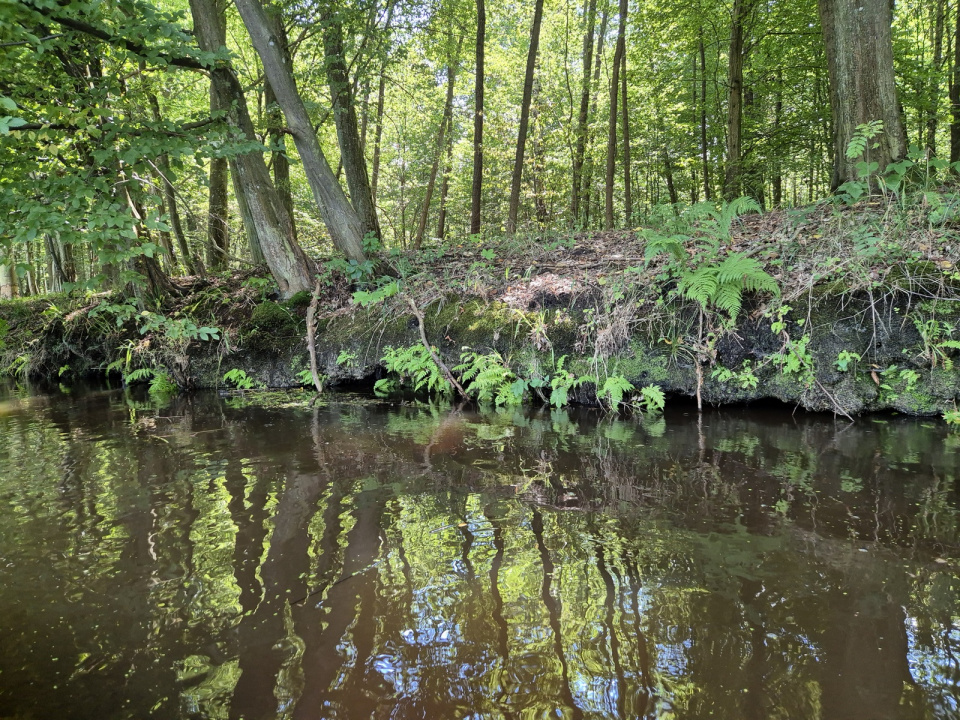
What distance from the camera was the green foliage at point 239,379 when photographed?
8.02 m

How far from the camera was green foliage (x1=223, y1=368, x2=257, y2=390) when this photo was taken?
8016 millimetres

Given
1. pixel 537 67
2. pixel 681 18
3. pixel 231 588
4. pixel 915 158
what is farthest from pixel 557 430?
pixel 537 67

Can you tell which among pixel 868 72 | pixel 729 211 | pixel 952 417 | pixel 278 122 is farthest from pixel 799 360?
pixel 278 122

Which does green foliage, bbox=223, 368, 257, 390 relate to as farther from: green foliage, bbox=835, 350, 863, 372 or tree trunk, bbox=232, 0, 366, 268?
green foliage, bbox=835, 350, 863, 372

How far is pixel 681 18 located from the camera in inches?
438

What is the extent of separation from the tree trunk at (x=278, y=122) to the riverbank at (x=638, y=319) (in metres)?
1.99

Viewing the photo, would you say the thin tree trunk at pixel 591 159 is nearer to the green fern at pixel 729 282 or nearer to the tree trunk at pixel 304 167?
the tree trunk at pixel 304 167

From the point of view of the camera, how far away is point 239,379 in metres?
8.08

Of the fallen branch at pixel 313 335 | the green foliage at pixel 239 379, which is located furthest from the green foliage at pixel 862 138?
the green foliage at pixel 239 379

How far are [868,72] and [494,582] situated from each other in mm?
7318

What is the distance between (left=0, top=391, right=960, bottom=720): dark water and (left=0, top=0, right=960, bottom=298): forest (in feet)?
8.15

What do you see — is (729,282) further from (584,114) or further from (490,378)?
(584,114)

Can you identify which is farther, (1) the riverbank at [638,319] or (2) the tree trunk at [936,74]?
(2) the tree trunk at [936,74]

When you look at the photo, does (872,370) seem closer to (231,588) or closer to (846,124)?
(846,124)
